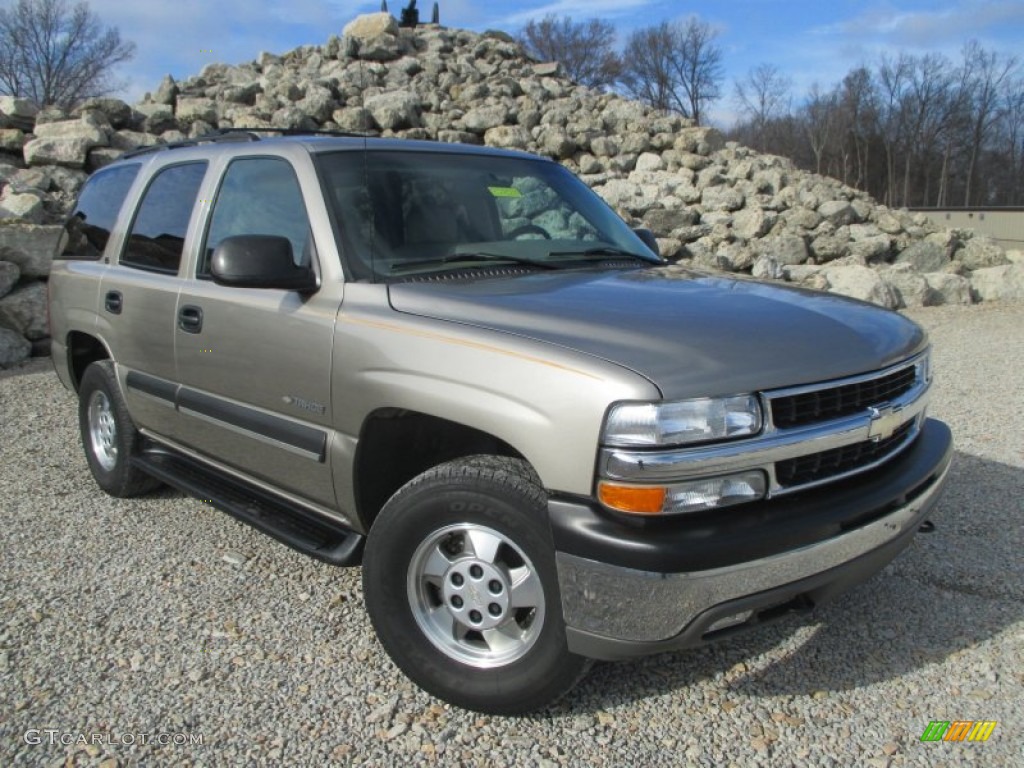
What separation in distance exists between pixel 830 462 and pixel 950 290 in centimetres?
1150

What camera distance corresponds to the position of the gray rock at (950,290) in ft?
40.7

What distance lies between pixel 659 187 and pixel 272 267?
13.4 meters

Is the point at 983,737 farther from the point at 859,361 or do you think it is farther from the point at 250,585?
the point at 250,585

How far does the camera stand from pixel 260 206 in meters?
A: 3.61

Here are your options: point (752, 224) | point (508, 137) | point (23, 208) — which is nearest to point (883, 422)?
point (23, 208)

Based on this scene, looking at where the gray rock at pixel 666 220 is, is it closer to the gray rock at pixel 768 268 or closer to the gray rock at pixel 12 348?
the gray rock at pixel 768 268

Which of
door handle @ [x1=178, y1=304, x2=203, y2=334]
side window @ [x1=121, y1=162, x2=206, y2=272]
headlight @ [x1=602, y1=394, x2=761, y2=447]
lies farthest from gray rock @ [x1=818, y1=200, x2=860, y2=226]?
headlight @ [x1=602, y1=394, x2=761, y2=447]

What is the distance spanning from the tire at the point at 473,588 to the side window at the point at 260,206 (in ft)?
3.93

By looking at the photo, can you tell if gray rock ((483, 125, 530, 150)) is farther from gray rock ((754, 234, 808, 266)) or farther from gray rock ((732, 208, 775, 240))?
gray rock ((754, 234, 808, 266))

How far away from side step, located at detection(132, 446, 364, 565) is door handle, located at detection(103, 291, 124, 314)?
0.78 metres

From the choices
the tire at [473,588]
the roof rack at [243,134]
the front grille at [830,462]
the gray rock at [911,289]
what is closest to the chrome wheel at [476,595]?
the tire at [473,588]

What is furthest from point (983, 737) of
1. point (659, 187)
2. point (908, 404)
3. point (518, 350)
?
point (659, 187)

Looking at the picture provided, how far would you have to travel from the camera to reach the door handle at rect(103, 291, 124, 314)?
4.36 m

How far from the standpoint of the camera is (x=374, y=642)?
10.6 ft
